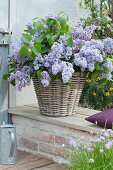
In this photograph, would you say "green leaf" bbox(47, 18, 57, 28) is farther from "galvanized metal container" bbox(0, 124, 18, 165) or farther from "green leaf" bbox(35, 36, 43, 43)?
"galvanized metal container" bbox(0, 124, 18, 165)

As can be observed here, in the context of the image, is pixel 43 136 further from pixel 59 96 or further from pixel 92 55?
pixel 92 55

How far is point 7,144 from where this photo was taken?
7.74ft

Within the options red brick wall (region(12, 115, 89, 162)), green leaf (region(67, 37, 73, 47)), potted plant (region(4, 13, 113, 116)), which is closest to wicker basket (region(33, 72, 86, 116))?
potted plant (region(4, 13, 113, 116))

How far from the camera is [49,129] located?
251cm

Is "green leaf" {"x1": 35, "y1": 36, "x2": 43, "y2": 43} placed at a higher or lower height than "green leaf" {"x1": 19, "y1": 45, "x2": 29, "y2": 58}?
higher

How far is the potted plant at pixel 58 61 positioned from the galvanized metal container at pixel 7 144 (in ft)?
1.05

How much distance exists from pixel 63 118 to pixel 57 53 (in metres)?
0.51

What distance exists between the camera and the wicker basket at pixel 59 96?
2.44m

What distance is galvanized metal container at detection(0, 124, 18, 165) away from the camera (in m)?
2.36

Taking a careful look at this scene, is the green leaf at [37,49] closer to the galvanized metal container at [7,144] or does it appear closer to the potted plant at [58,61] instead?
the potted plant at [58,61]

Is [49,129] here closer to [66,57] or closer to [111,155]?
[66,57]

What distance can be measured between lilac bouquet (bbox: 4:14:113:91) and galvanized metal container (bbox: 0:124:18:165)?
34 cm

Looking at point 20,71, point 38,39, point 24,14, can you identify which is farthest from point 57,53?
point 24,14

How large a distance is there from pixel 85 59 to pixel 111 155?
2.52 feet
